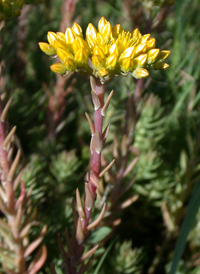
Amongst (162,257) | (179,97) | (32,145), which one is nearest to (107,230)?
(162,257)

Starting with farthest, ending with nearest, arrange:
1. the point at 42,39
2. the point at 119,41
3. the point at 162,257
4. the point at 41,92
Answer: the point at 42,39
the point at 41,92
the point at 162,257
the point at 119,41

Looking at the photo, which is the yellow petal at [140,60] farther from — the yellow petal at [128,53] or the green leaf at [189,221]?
the green leaf at [189,221]

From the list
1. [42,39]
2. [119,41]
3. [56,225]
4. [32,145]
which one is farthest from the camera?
[42,39]

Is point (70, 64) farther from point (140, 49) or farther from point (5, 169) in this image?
point (5, 169)

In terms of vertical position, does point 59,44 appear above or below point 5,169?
above

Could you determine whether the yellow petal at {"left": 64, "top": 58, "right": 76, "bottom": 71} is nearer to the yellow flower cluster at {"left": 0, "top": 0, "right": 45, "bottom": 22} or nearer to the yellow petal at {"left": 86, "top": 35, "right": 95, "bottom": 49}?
the yellow petal at {"left": 86, "top": 35, "right": 95, "bottom": 49}

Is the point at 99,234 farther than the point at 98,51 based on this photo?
Yes

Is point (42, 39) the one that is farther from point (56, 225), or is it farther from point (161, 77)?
point (56, 225)

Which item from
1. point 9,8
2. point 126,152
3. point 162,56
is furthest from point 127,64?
point 126,152
